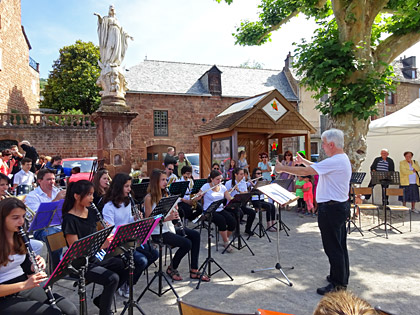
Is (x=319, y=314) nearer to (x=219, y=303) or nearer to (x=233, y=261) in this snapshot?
(x=219, y=303)

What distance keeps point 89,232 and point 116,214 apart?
71cm

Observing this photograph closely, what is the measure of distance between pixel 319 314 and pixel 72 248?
82.8 inches

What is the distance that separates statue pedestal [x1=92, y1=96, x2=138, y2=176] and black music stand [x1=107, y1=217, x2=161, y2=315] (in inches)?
232

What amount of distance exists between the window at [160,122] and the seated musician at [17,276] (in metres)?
21.7

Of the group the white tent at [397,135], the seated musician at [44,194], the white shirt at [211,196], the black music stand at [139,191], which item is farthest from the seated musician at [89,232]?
the white tent at [397,135]

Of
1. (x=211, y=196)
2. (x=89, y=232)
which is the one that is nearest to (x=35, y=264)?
(x=89, y=232)

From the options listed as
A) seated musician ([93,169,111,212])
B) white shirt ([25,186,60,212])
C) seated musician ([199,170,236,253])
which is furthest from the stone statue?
white shirt ([25,186,60,212])

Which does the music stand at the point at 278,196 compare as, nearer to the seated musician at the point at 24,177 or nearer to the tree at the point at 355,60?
the tree at the point at 355,60

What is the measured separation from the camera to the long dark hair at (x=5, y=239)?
2742 mm

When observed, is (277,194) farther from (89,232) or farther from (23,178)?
(23,178)

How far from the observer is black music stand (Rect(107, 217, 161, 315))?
3301mm

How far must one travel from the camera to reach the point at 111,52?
9789 mm

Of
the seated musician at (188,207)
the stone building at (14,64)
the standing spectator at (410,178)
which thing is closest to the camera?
the seated musician at (188,207)

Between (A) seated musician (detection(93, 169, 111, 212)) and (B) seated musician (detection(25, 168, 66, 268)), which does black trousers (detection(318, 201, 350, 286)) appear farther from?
(B) seated musician (detection(25, 168, 66, 268))
